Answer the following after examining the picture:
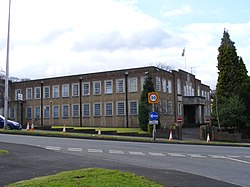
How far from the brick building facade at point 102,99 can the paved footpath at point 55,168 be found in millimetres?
28098

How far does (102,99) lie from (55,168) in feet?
126

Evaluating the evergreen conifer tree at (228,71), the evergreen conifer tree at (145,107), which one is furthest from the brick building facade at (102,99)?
the evergreen conifer tree at (228,71)

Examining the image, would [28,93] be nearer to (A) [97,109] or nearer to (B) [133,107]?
(A) [97,109]

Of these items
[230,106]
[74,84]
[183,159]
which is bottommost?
[183,159]

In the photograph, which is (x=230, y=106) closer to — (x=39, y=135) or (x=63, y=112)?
(x=39, y=135)

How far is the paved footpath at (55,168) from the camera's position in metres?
9.56

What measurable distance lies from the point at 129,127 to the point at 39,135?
19901 mm

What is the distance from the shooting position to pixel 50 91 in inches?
2170

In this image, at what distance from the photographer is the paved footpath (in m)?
9.56

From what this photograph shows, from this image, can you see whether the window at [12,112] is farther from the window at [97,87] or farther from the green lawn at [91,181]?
the green lawn at [91,181]

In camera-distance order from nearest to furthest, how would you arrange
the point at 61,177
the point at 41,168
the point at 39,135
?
the point at 61,177
the point at 41,168
the point at 39,135

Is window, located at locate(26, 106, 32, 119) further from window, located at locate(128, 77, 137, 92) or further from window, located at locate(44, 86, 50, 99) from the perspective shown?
window, located at locate(128, 77, 137, 92)

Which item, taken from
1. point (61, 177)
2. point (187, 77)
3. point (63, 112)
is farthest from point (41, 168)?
point (187, 77)

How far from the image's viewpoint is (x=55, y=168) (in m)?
11.6
